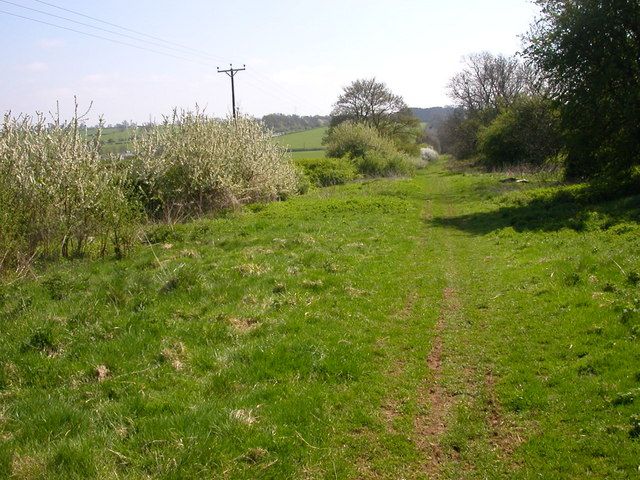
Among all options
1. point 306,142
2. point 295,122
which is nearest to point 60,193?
point 306,142

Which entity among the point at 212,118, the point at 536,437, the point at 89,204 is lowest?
the point at 536,437

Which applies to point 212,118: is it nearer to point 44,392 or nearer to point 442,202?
point 442,202

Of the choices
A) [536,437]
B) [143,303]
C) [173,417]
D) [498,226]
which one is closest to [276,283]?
[143,303]

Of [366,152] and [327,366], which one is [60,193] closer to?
[327,366]

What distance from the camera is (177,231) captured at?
18.1 meters

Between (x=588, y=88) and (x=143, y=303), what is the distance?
20035 millimetres

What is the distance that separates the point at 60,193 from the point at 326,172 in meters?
29.3

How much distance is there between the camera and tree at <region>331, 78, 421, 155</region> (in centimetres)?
7225

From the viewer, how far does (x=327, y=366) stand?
23.6 ft

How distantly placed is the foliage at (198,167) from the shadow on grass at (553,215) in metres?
10.6

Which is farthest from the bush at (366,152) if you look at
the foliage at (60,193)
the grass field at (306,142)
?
the foliage at (60,193)

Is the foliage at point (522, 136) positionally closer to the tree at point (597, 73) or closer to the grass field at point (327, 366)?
the tree at point (597, 73)

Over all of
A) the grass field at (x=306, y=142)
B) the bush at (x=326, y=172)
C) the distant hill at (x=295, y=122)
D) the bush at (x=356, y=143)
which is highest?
the distant hill at (x=295, y=122)

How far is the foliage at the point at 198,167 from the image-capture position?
22891mm
